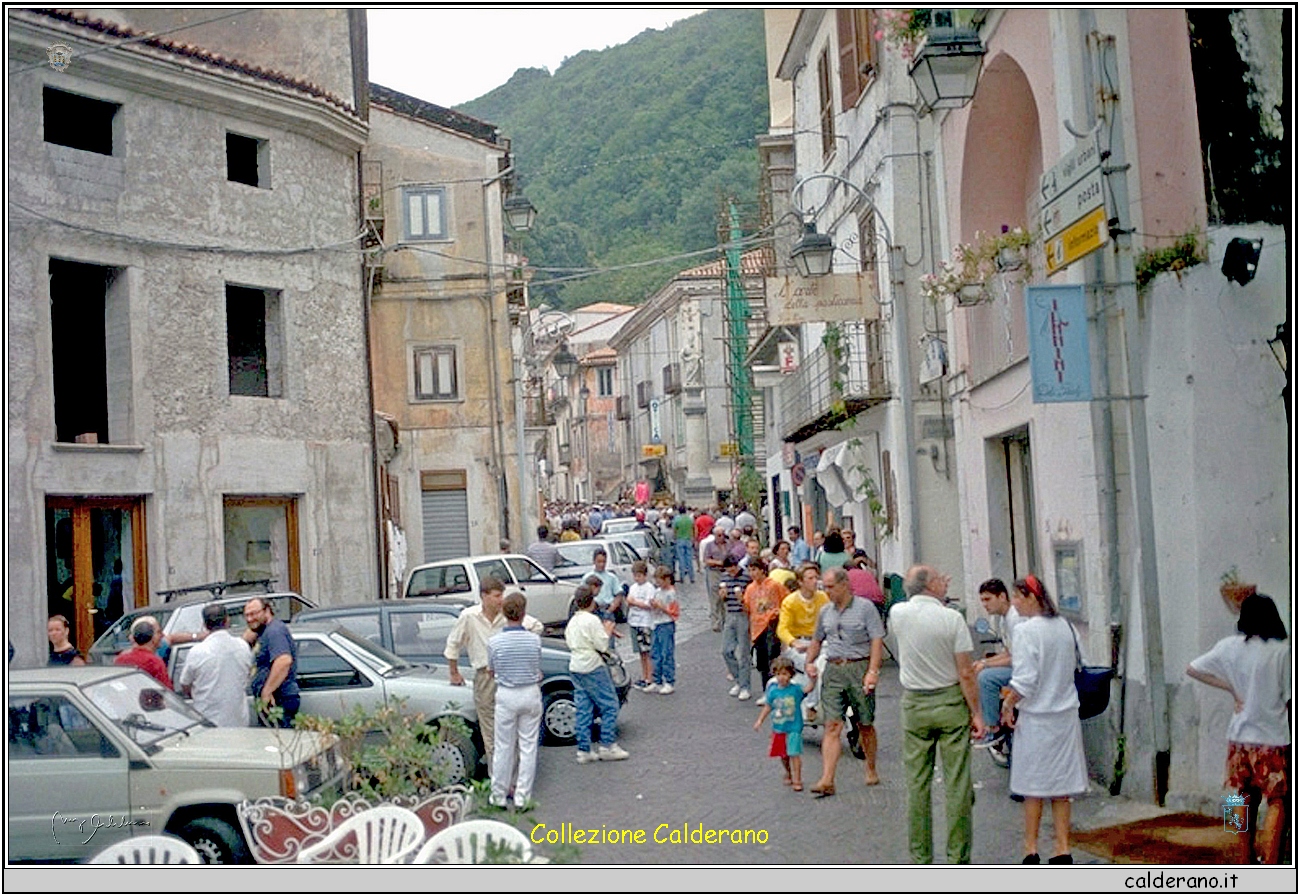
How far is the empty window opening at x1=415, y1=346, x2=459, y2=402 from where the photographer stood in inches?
1256

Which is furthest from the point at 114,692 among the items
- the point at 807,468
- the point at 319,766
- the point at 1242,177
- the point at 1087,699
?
the point at 807,468

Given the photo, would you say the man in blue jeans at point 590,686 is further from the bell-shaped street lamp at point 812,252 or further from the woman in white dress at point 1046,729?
the bell-shaped street lamp at point 812,252

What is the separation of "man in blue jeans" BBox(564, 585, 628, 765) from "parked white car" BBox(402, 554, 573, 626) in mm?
8518

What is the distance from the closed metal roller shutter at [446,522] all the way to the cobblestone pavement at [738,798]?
1750cm

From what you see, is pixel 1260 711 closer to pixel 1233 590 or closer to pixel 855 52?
pixel 1233 590

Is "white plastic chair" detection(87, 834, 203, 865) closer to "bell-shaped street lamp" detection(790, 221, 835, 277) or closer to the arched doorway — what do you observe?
the arched doorway

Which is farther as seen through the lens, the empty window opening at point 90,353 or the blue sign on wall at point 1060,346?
the empty window opening at point 90,353

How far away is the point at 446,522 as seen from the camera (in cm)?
3228

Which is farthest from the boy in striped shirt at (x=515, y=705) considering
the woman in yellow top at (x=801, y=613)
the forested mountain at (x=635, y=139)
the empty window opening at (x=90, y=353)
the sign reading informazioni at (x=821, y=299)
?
the forested mountain at (x=635, y=139)

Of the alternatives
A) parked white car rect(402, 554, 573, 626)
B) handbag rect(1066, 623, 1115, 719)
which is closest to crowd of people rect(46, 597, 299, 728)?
handbag rect(1066, 623, 1115, 719)

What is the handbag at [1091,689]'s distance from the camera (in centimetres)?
1001

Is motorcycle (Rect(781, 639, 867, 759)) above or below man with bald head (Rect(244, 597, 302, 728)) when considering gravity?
below
